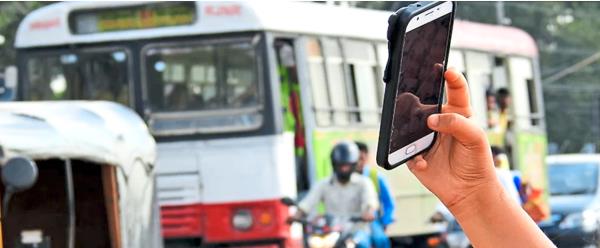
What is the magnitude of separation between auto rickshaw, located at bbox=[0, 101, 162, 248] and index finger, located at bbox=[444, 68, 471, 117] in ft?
16.8

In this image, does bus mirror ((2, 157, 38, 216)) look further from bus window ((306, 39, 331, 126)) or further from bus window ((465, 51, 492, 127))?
bus window ((465, 51, 492, 127))

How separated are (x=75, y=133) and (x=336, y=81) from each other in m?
6.55

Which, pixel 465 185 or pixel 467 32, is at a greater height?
pixel 467 32

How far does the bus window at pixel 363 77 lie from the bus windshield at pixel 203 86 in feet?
5.15

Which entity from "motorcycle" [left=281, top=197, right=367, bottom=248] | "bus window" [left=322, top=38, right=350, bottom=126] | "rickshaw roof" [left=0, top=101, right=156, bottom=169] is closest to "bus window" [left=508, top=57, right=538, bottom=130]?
"bus window" [left=322, top=38, right=350, bottom=126]

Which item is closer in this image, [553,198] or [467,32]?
[467,32]

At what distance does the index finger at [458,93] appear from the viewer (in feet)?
10.2

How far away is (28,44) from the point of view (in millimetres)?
15031

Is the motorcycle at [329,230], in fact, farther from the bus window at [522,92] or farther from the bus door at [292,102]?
the bus window at [522,92]

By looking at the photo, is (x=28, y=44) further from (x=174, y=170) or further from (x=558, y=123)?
(x=558, y=123)

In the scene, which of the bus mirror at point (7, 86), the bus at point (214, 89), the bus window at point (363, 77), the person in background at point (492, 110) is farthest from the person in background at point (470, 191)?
the person in background at point (492, 110)

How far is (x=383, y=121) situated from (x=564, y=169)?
20.2m

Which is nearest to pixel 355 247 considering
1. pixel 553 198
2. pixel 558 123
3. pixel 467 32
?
pixel 467 32

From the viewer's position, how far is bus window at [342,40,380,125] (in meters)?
15.6
